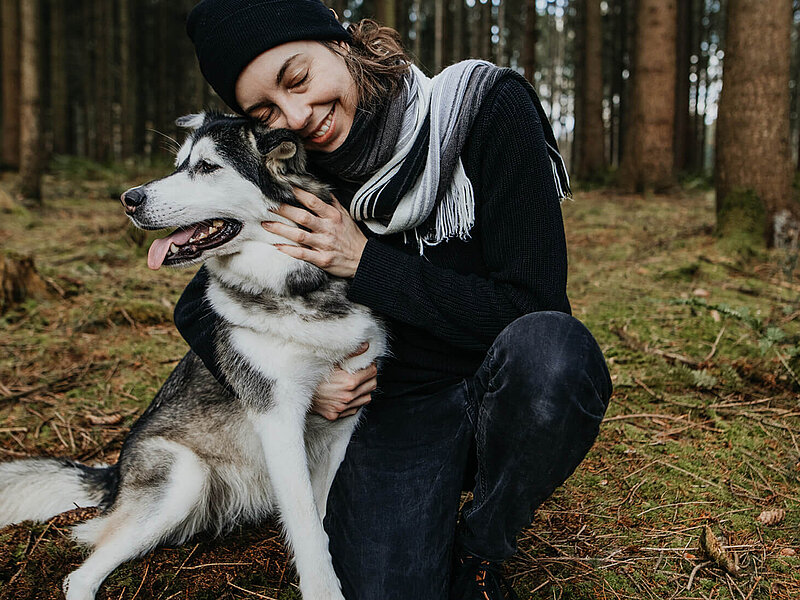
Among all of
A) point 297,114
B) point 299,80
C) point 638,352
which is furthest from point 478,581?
point 638,352

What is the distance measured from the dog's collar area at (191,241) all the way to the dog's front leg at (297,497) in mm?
609

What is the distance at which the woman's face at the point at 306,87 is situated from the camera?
90.9 inches

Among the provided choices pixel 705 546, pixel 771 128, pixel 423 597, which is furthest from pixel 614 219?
pixel 423 597

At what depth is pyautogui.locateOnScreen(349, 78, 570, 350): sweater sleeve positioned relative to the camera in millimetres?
2248

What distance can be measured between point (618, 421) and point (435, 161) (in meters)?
1.94

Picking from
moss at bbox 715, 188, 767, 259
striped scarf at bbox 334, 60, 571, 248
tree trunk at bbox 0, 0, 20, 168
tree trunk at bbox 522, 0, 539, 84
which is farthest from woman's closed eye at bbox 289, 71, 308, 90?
tree trunk at bbox 0, 0, 20, 168

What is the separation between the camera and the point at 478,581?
2230 millimetres

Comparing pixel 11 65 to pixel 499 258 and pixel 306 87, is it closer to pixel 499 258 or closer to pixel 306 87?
pixel 306 87

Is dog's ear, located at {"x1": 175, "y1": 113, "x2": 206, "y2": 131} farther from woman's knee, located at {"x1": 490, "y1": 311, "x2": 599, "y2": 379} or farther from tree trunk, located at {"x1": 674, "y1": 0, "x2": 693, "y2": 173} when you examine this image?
tree trunk, located at {"x1": 674, "y1": 0, "x2": 693, "y2": 173}

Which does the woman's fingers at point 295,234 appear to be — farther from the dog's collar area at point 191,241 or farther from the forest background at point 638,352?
the forest background at point 638,352

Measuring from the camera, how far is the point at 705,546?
7.76 feet

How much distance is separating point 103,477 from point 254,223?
1317 millimetres

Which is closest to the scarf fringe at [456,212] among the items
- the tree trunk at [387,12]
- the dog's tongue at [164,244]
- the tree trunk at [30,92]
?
the dog's tongue at [164,244]

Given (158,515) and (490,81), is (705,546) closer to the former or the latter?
(490,81)
